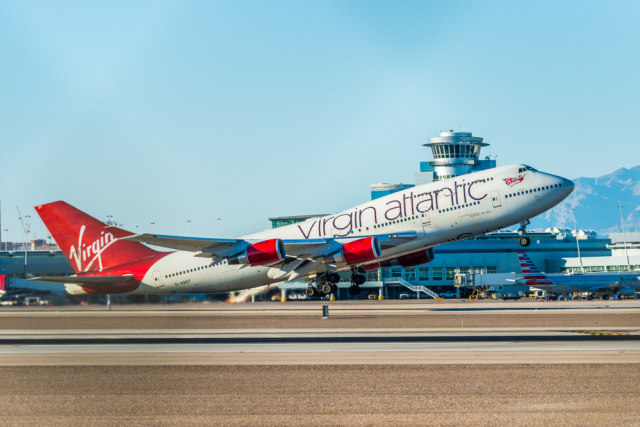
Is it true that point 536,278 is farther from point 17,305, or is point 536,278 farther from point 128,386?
point 128,386

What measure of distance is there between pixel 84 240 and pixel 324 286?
64.7ft

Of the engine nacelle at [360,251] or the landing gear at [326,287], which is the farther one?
the landing gear at [326,287]

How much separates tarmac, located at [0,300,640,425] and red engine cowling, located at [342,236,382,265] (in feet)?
34.6

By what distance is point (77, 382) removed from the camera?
25.0m

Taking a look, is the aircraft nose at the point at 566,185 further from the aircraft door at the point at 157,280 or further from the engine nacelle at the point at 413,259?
the aircraft door at the point at 157,280

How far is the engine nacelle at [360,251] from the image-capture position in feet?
180

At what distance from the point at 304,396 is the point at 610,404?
8.19 m

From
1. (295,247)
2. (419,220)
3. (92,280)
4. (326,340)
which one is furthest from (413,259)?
(92,280)

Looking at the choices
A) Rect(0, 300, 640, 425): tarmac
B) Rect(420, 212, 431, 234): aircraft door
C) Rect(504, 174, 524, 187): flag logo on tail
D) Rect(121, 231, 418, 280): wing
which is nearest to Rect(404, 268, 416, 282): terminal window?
Rect(121, 231, 418, 280): wing

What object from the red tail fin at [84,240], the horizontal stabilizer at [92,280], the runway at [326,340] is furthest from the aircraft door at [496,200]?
the horizontal stabilizer at [92,280]

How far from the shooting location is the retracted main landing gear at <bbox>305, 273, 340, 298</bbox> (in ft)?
193

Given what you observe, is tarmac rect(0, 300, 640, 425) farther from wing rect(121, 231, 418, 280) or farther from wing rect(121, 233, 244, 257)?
wing rect(121, 231, 418, 280)

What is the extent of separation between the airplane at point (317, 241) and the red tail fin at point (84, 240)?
0.08 m

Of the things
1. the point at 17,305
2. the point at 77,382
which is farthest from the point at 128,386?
the point at 17,305
